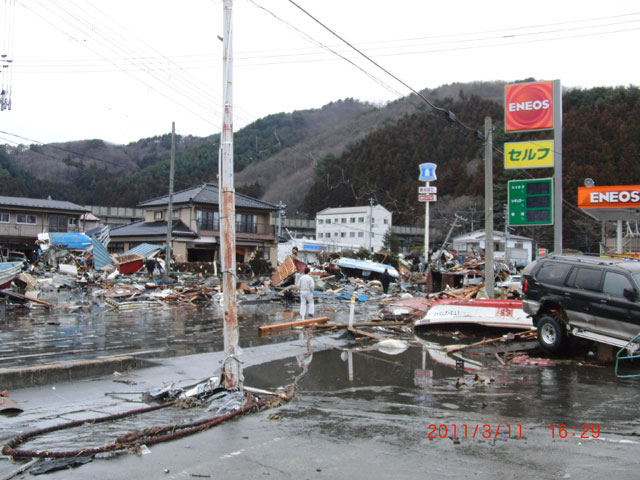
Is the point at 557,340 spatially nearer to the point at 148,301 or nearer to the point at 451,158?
the point at 148,301

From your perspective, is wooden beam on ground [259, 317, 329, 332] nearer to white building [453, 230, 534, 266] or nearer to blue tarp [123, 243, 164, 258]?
blue tarp [123, 243, 164, 258]

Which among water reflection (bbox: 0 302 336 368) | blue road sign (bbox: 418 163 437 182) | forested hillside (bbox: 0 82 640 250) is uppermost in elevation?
forested hillside (bbox: 0 82 640 250)

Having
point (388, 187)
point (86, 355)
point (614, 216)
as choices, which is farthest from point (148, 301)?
point (388, 187)

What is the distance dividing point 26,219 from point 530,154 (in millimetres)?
45308

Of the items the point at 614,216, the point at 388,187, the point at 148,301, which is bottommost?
the point at 148,301

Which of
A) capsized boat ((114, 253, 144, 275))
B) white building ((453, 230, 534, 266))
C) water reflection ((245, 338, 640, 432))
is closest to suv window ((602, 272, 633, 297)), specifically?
water reflection ((245, 338, 640, 432))

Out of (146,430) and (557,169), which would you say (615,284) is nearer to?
(146,430)

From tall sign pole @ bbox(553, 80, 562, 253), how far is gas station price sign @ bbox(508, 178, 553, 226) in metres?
0.30

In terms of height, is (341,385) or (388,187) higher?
(388,187)

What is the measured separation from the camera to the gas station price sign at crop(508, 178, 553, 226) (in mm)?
20344

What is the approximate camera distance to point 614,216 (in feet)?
84.6

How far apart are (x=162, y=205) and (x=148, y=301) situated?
27676mm

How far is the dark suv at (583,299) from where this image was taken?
952 centimetres
